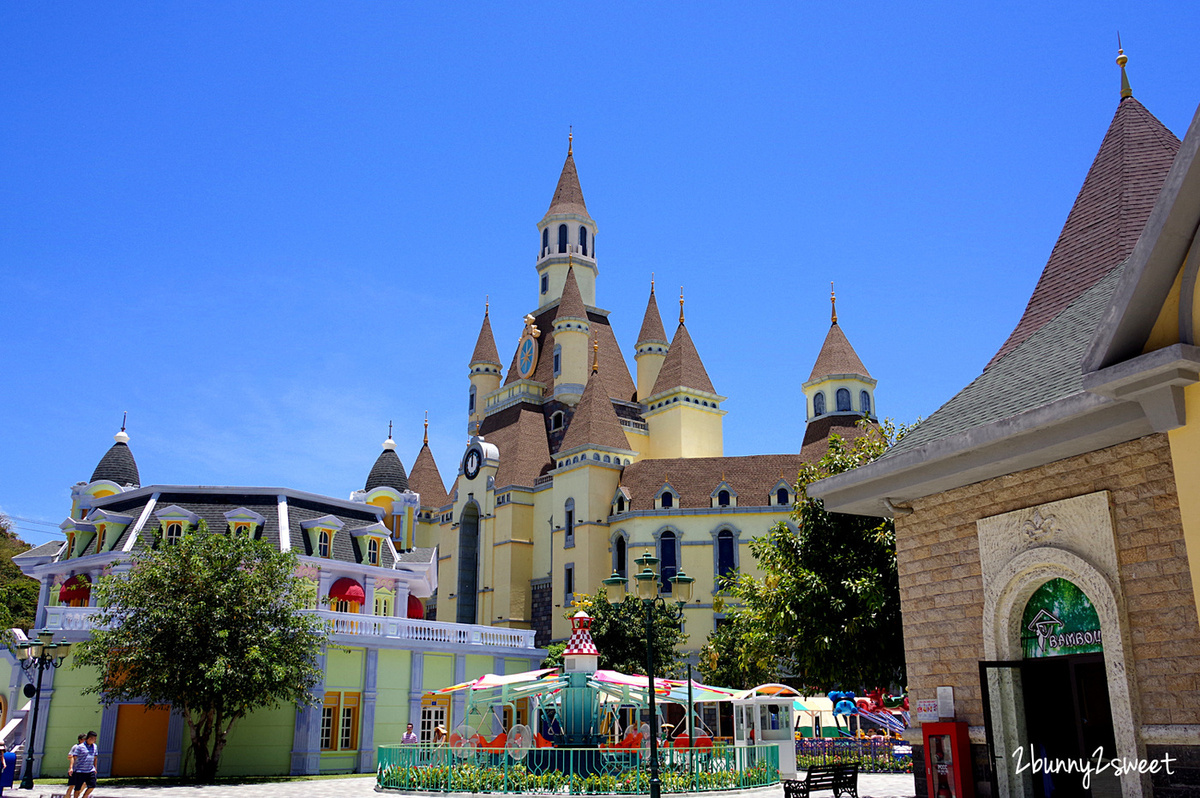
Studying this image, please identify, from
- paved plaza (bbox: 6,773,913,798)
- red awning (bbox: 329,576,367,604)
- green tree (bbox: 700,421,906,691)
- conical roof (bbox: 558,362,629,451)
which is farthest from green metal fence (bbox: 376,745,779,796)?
conical roof (bbox: 558,362,629,451)

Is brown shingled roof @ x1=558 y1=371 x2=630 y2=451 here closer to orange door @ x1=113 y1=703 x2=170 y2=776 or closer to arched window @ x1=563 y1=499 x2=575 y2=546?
arched window @ x1=563 y1=499 x2=575 y2=546

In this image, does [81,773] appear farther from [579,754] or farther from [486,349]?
[486,349]

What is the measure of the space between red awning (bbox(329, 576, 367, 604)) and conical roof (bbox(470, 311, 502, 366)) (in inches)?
1137

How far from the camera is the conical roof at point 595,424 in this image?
4953 cm

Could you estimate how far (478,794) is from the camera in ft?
61.8

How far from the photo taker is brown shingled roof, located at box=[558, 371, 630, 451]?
49.5 meters

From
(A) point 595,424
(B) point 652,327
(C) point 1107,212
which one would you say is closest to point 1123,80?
(C) point 1107,212

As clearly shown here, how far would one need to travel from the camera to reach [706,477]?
48312 mm

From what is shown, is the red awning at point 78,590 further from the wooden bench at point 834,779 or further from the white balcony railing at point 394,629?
the wooden bench at point 834,779

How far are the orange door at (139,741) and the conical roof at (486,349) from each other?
39443 millimetres

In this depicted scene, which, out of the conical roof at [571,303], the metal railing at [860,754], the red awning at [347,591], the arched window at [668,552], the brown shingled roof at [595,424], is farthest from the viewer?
the conical roof at [571,303]

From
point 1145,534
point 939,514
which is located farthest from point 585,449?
point 1145,534

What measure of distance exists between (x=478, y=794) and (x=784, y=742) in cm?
819

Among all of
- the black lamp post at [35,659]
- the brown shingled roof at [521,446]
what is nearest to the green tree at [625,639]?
the brown shingled roof at [521,446]
